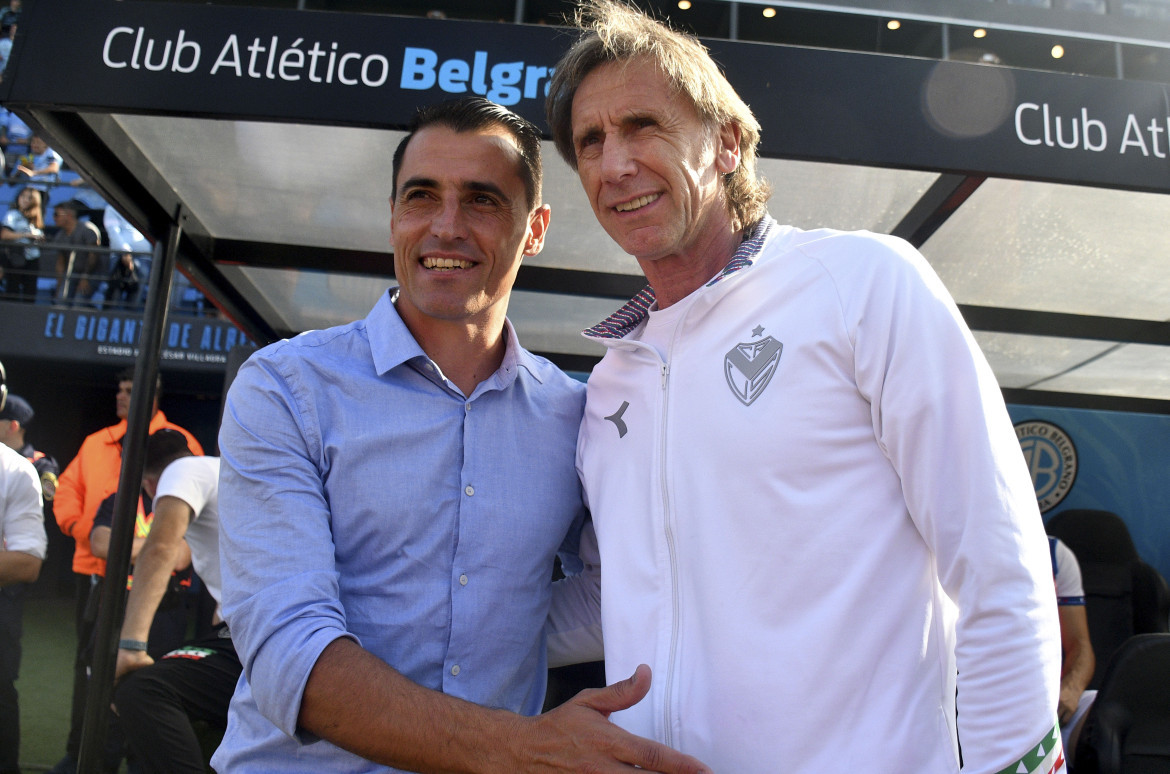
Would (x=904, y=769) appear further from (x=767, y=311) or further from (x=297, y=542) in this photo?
(x=297, y=542)

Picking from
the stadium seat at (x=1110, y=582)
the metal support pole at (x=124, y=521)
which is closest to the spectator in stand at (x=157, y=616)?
the metal support pole at (x=124, y=521)

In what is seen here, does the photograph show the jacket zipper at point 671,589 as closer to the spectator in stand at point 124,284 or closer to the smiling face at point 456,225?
the smiling face at point 456,225

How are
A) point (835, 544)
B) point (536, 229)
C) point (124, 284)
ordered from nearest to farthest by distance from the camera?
point (835, 544), point (536, 229), point (124, 284)

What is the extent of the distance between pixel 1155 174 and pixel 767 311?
1.68 m

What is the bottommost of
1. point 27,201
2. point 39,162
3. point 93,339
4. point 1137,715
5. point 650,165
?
point 1137,715

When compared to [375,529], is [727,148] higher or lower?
higher

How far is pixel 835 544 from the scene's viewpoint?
1336 millimetres

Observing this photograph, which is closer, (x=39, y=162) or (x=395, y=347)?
(x=395, y=347)

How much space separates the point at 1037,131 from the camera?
7.77 ft

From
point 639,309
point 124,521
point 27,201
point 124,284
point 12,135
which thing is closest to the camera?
point 639,309

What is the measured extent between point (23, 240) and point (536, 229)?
49.7 ft

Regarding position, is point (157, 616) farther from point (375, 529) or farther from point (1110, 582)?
point (1110, 582)

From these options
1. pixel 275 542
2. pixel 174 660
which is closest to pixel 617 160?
pixel 275 542

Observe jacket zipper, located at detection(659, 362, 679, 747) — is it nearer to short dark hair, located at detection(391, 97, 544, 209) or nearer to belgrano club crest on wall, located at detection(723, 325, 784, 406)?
belgrano club crest on wall, located at detection(723, 325, 784, 406)
